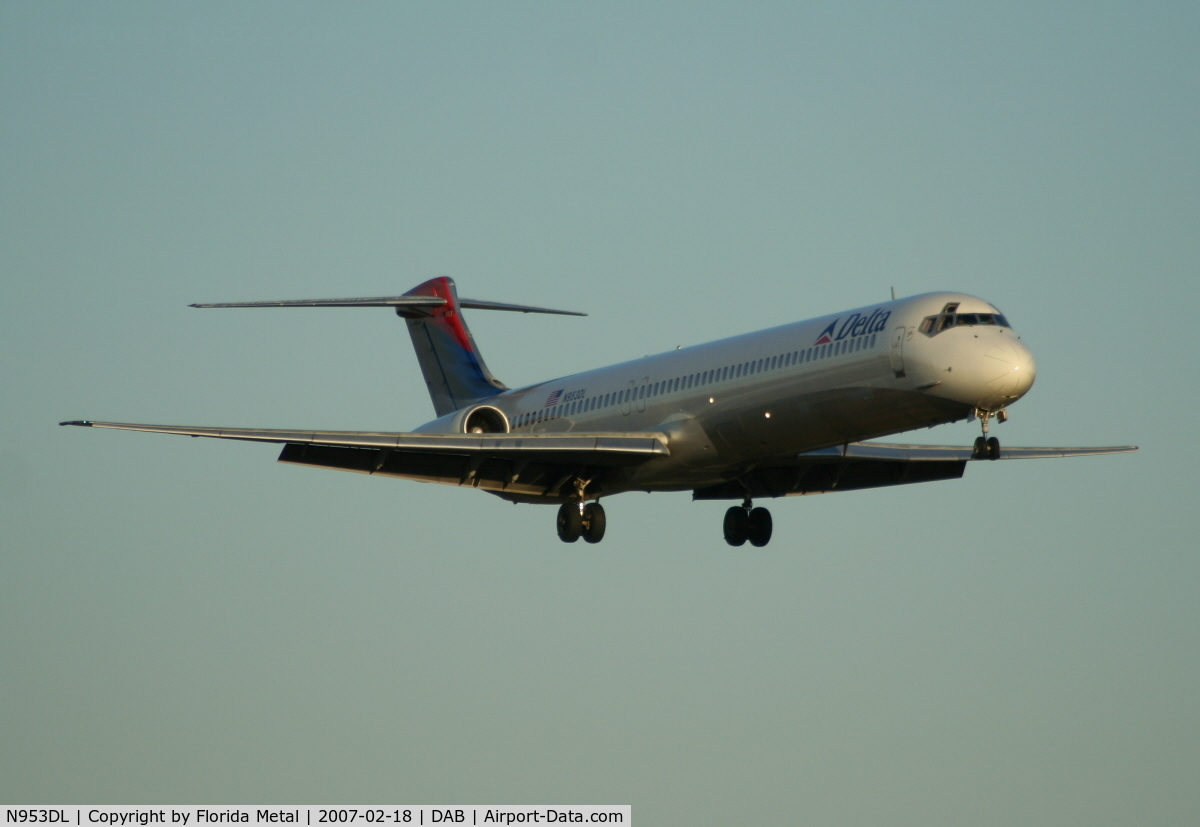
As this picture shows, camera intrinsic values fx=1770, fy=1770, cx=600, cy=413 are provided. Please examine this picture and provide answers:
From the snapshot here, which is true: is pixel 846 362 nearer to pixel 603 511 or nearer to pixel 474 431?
pixel 603 511

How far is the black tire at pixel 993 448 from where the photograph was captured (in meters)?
25.5

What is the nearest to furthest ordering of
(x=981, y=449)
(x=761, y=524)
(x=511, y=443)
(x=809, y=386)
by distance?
(x=981, y=449) → (x=809, y=386) → (x=511, y=443) → (x=761, y=524)

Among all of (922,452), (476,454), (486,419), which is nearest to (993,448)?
(922,452)

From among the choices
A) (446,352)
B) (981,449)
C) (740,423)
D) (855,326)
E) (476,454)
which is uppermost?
(446,352)

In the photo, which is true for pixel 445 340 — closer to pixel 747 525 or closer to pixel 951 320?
pixel 747 525

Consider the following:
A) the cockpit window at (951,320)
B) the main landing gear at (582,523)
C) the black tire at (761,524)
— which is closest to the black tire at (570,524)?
the main landing gear at (582,523)

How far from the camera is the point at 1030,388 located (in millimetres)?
25406

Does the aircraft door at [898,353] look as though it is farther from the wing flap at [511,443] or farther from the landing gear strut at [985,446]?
the wing flap at [511,443]

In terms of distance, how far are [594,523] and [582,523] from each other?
221 millimetres

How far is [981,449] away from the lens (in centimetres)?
2556

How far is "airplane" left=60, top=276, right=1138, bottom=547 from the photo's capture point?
84.3 feet

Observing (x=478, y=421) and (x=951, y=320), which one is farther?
(x=478, y=421)

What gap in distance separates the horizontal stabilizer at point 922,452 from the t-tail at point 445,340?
8782mm

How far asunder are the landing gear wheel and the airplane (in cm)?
3
